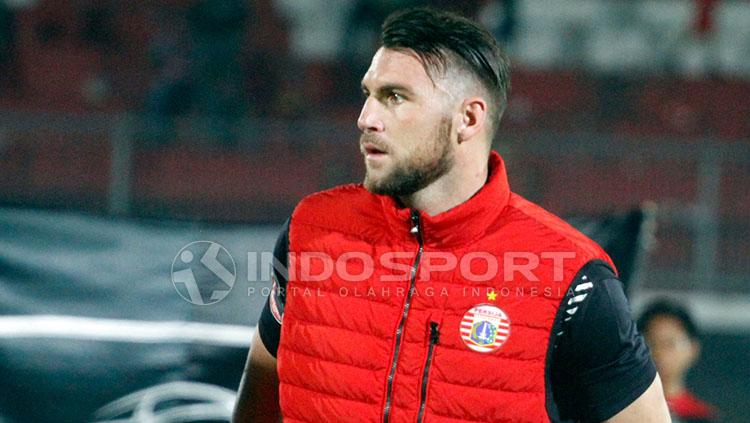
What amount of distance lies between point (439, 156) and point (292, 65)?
6.37 m

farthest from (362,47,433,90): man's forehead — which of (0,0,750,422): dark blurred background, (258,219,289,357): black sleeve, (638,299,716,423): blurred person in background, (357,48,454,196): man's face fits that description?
(0,0,750,422): dark blurred background

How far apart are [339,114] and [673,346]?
4.87 meters

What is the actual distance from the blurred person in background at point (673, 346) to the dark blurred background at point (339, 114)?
3.12ft

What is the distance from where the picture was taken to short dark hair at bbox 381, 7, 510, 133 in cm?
203

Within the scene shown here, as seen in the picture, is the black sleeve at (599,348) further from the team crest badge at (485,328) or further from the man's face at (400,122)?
the man's face at (400,122)

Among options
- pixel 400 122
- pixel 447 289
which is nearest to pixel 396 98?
pixel 400 122

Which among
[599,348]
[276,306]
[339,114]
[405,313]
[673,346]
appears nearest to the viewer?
[599,348]

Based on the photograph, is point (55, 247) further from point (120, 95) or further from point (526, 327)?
point (120, 95)

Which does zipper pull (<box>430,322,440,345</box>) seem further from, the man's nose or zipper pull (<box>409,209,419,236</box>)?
the man's nose

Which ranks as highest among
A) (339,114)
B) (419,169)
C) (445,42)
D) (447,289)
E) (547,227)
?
(445,42)

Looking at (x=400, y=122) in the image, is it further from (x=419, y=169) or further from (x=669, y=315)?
(x=669, y=315)

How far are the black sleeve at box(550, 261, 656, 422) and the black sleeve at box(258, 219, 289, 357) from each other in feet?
1.90

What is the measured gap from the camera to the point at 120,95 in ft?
26.2

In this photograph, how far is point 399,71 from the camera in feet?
6.63
